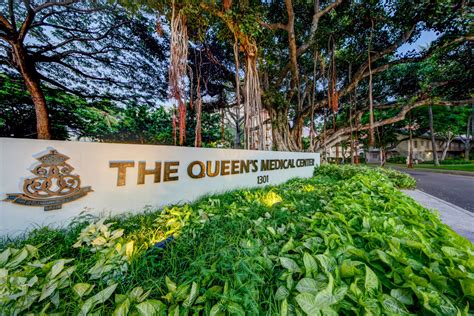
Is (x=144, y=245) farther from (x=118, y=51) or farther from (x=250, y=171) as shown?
(x=118, y=51)

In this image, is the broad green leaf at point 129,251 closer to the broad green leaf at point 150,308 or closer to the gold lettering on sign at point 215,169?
the broad green leaf at point 150,308

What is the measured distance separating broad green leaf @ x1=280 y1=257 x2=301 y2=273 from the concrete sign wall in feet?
6.25

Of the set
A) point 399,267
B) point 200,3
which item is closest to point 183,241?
point 399,267

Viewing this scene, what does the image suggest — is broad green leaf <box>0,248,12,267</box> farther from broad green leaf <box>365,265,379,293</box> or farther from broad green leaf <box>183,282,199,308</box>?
broad green leaf <box>365,265,379,293</box>

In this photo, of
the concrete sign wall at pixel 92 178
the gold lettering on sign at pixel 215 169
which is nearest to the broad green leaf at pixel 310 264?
the concrete sign wall at pixel 92 178

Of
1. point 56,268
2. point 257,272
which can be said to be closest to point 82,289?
point 56,268

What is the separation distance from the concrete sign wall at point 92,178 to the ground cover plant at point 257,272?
0.30 meters

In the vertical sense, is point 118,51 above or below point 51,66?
above

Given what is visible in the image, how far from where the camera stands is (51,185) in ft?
5.14

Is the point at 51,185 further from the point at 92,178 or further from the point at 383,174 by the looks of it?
the point at 383,174

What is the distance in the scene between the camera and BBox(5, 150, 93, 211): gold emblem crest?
4.81 feet

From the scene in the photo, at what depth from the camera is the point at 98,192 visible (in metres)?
1.83

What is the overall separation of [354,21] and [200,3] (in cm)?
483

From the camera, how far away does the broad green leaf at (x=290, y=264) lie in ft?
2.50
